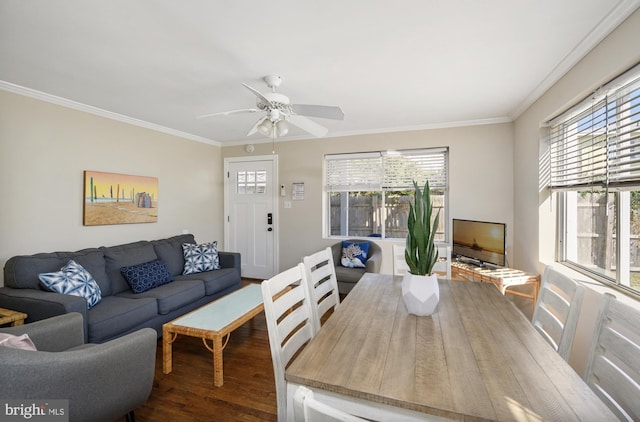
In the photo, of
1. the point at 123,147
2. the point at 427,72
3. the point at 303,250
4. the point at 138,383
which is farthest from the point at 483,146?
the point at 123,147

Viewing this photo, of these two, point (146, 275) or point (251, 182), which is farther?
point (251, 182)

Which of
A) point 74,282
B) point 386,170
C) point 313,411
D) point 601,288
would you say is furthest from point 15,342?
point 386,170

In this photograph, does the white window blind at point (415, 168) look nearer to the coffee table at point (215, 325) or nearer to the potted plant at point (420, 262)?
the coffee table at point (215, 325)

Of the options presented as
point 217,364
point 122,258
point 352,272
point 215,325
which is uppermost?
point 122,258

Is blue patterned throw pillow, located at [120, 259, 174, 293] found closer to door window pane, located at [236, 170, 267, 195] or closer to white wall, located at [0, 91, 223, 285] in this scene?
white wall, located at [0, 91, 223, 285]

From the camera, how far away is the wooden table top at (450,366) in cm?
74

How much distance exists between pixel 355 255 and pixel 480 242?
149cm

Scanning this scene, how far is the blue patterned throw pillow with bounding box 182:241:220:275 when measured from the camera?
3.61 meters

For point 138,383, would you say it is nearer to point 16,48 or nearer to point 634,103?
point 16,48

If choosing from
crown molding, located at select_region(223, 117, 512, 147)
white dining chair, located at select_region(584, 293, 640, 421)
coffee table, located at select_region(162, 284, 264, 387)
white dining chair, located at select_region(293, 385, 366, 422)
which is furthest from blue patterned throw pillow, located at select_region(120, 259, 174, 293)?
white dining chair, located at select_region(584, 293, 640, 421)

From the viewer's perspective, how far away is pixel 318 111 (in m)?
2.25

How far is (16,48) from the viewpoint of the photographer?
1947mm

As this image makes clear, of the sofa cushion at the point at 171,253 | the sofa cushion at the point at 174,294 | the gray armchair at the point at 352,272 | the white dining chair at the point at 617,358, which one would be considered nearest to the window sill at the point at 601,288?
the white dining chair at the point at 617,358

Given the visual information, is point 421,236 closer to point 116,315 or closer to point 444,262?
point 444,262
